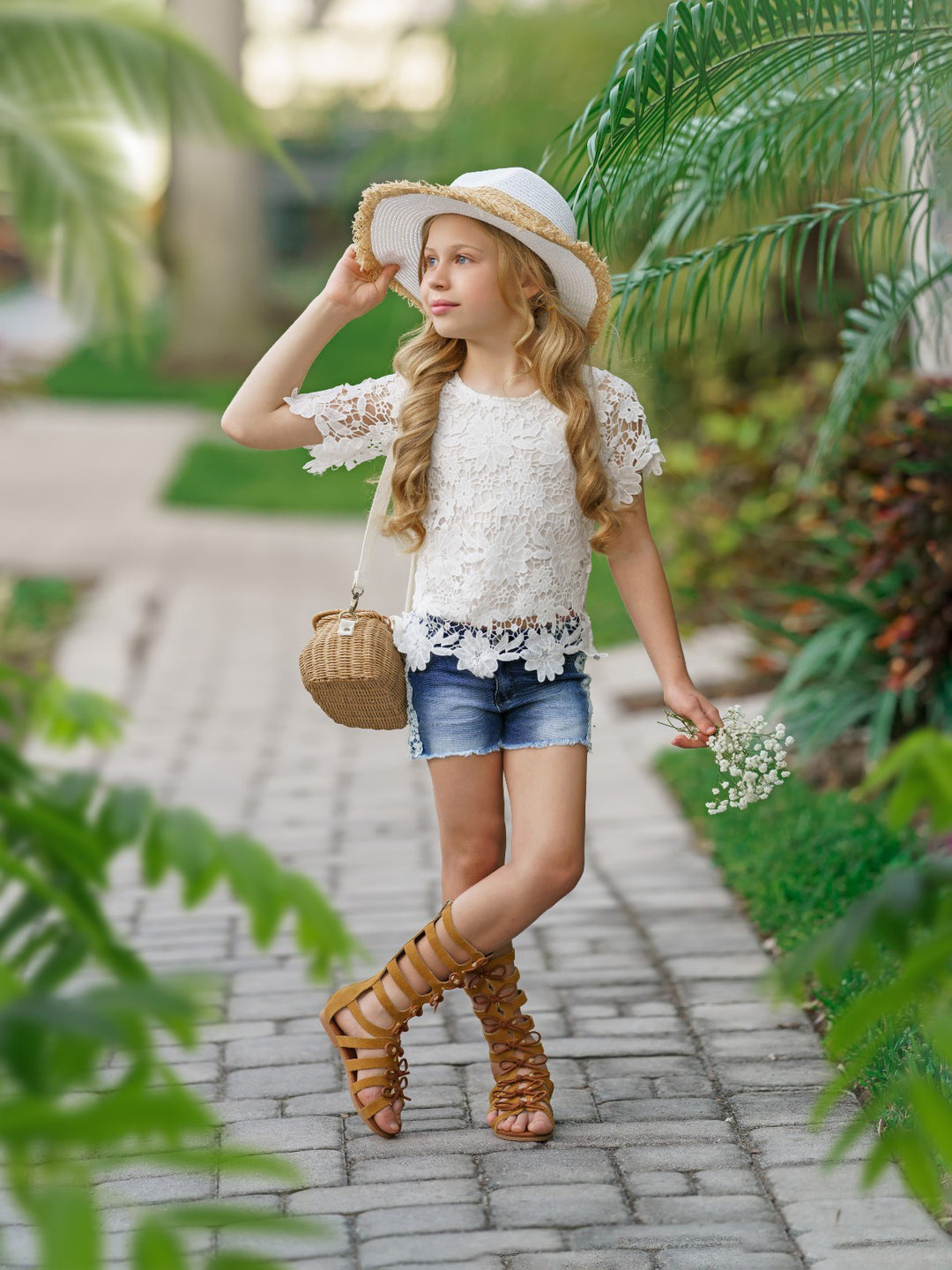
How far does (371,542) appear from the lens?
3.18 meters

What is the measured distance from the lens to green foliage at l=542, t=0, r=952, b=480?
10.8ft

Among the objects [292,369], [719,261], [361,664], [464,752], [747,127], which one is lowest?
[464,752]

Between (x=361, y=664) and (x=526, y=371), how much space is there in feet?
2.13

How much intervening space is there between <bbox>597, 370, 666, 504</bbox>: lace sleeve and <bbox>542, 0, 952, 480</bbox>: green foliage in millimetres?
561

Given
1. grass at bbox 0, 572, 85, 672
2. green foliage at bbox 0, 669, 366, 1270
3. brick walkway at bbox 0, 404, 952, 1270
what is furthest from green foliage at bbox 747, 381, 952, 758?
grass at bbox 0, 572, 85, 672

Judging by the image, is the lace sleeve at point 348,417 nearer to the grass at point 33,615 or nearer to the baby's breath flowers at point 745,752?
the baby's breath flowers at point 745,752

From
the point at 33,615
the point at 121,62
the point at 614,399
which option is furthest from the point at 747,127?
the point at 33,615

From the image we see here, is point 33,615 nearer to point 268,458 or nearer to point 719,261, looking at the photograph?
point 719,261

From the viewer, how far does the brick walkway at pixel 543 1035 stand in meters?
2.75

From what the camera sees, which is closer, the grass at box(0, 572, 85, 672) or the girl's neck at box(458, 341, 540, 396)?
the girl's neck at box(458, 341, 540, 396)

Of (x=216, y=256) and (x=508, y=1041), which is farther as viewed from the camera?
(x=216, y=256)

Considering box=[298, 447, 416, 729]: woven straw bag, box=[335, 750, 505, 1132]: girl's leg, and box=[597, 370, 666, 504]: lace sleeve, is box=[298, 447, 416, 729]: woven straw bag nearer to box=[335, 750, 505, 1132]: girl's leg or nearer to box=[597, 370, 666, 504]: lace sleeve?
box=[335, 750, 505, 1132]: girl's leg

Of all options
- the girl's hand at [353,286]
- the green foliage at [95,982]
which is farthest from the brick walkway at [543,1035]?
the green foliage at [95,982]

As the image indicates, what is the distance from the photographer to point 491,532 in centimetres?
306
